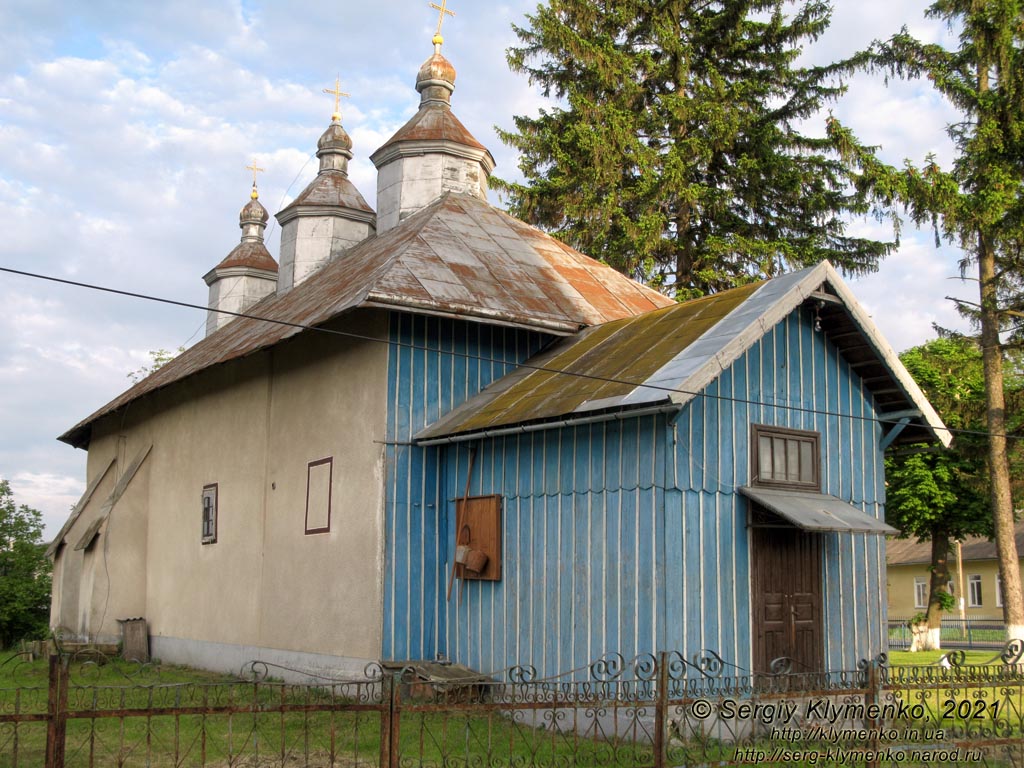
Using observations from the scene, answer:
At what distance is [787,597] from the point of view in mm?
11242

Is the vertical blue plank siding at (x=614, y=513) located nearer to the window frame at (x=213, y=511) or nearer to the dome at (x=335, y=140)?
the window frame at (x=213, y=511)

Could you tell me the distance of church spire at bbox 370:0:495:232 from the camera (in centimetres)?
1902

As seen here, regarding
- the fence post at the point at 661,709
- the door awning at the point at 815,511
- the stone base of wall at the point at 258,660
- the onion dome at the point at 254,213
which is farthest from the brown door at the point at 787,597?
the onion dome at the point at 254,213

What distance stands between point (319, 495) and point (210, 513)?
4.14 metres

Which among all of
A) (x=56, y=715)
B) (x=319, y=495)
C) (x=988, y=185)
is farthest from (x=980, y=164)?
(x=56, y=715)

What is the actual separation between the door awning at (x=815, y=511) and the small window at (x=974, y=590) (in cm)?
3741

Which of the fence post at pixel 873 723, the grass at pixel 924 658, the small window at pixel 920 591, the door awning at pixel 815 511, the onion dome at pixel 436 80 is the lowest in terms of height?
the grass at pixel 924 658

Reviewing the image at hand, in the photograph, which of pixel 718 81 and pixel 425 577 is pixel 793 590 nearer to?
pixel 425 577

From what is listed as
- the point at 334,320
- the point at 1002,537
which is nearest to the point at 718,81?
the point at 1002,537

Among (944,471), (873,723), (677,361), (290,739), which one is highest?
(944,471)

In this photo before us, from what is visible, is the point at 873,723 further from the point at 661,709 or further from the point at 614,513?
the point at 614,513

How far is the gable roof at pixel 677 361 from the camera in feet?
34.1

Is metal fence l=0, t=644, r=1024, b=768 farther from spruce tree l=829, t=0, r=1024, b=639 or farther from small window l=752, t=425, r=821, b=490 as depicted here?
spruce tree l=829, t=0, r=1024, b=639

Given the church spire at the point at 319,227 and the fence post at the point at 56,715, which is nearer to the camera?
the fence post at the point at 56,715
